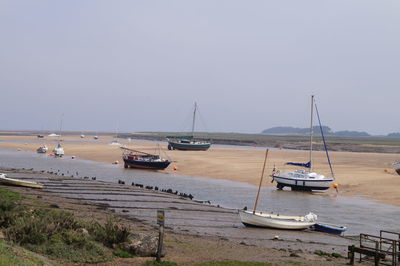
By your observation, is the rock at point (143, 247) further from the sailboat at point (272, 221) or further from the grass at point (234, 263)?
the sailboat at point (272, 221)

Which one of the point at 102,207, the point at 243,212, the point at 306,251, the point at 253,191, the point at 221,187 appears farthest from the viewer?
the point at 221,187

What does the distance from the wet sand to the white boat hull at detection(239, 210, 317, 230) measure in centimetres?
35

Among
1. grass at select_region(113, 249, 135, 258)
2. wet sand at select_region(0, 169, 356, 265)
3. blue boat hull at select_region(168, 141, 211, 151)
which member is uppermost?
blue boat hull at select_region(168, 141, 211, 151)

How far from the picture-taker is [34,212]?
1931 cm

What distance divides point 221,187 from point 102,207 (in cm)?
1666

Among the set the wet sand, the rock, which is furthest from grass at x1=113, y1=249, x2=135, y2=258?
the wet sand

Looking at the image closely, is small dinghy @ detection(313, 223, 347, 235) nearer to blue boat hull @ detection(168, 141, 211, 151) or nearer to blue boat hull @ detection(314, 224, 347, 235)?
blue boat hull @ detection(314, 224, 347, 235)

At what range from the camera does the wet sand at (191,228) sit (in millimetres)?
18250

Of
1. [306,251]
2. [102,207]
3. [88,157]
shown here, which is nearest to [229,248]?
[306,251]

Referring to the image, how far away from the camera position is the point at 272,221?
1037 inches

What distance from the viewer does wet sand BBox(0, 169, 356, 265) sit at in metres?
18.2

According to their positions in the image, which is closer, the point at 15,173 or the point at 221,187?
the point at 221,187

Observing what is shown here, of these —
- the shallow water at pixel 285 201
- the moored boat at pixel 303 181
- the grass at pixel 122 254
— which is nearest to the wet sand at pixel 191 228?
the grass at pixel 122 254

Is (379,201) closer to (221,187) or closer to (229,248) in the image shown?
(221,187)
